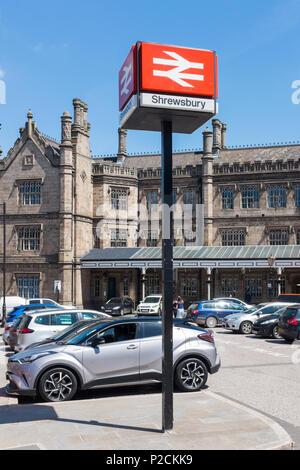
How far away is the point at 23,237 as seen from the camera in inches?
1626

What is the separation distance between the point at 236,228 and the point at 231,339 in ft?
64.9

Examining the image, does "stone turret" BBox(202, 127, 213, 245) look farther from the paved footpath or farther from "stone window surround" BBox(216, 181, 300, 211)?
the paved footpath

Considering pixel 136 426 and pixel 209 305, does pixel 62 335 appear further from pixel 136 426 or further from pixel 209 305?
pixel 209 305

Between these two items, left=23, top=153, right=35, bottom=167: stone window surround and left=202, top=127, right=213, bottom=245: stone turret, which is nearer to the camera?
left=23, top=153, right=35, bottom=167: stone window surround

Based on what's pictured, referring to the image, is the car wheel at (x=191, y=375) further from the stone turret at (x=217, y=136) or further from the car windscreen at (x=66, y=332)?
the stone turret at (x=217, y=136)

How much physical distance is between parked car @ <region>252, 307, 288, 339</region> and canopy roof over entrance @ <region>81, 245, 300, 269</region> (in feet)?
40.7

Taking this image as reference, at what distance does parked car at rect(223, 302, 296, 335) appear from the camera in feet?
83.4

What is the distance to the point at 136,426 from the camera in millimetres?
8102

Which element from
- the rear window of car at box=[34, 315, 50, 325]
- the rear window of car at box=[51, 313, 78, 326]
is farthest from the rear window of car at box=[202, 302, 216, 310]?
the rear window of car at box=[34, 315, 50, 325]

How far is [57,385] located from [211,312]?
1945 centimetres

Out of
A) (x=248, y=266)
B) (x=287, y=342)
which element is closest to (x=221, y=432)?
(x=287, y=342)

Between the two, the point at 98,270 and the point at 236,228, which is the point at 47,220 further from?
the point at 236,228

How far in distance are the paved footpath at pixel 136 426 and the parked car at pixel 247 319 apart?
15.5 metres

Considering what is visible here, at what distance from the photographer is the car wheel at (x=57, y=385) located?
1041cm
